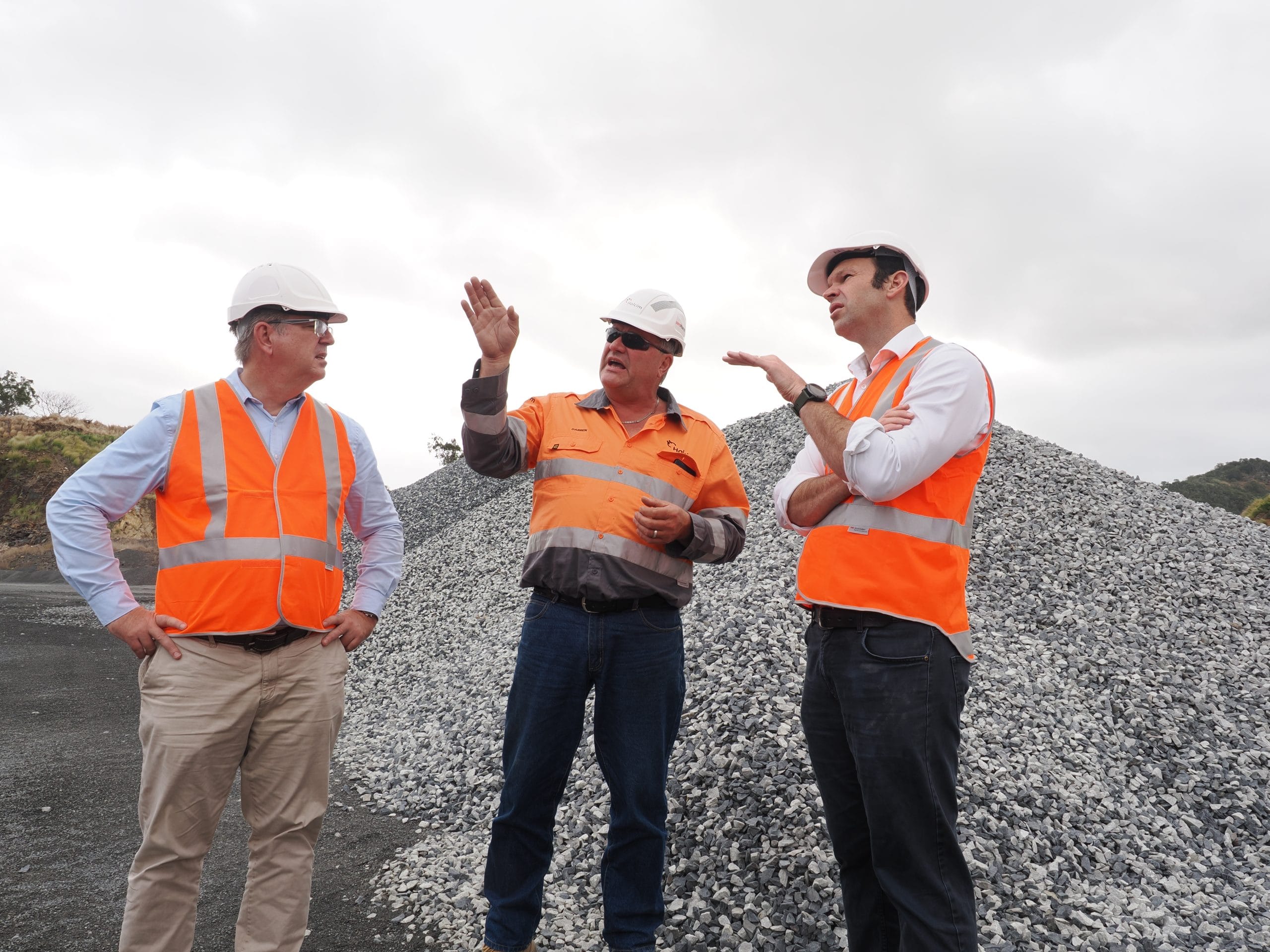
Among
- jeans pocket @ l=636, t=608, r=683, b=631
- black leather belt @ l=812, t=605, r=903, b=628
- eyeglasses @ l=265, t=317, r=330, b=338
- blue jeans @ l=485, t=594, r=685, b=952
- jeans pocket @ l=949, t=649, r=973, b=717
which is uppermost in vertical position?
eyeglasses @ l=265, t=317, r=330, b=338

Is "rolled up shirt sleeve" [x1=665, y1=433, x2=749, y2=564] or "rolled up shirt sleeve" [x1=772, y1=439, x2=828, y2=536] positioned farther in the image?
"rolled up shirt sleeve" [x1=665, y1=433, x2=749, y2=564]

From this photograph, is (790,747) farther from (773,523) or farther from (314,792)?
(773,523)

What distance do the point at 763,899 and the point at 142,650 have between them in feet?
9.33

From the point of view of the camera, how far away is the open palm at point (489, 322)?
120 inches

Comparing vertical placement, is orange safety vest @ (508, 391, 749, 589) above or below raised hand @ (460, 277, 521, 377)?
below

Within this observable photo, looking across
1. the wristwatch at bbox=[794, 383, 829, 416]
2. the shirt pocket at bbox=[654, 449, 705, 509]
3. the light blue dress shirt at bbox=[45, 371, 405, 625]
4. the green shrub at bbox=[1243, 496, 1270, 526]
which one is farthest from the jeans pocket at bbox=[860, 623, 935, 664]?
the green shrub at bbox=[1243, 496, 1270, 526]

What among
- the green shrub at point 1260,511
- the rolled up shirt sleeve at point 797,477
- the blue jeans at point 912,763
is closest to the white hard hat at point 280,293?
the rolled up shirt sleeve at point 797,477

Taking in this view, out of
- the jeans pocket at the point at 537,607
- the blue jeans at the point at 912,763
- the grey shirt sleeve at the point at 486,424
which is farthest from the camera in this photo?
the jeans pocket at the point at 537,607

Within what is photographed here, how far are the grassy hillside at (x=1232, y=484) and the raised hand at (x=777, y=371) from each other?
35880 mm

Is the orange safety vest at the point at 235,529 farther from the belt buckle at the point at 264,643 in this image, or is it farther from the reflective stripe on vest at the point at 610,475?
the reflective stripe on vest at the point at 610,475

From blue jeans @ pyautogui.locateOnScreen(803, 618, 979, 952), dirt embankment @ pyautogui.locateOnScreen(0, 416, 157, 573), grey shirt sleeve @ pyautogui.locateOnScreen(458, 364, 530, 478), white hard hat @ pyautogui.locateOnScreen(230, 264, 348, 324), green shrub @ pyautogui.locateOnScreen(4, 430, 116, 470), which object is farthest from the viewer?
green shrub @ pyautogui.locateOnScreen(4, 430, 116, 470)

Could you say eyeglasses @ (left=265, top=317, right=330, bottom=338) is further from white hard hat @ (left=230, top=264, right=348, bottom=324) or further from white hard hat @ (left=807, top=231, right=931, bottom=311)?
white hard hat @ (left=807, top=231, right=931, bottom=311)

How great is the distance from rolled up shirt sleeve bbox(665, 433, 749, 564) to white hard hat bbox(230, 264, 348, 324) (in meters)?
1.61

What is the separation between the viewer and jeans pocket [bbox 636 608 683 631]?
323 cm
